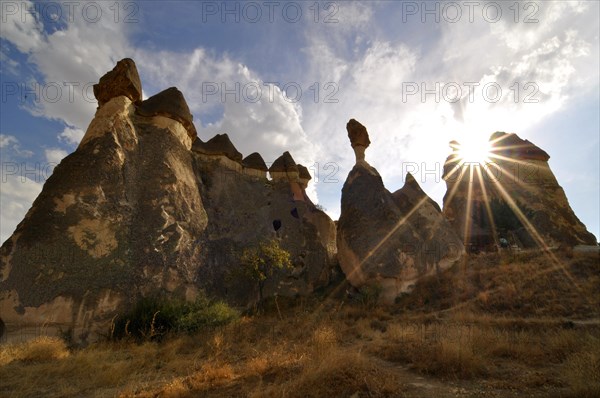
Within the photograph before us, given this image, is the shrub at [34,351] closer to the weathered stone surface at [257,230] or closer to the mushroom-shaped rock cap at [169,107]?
the weathered stone surface at [257,230]

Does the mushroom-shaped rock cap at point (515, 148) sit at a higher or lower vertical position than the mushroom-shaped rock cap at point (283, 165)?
higher

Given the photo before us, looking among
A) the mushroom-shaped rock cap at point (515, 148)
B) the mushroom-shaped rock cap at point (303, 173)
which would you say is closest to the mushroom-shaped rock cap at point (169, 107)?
the mushroom-shaped rock cap at point (303, 173)

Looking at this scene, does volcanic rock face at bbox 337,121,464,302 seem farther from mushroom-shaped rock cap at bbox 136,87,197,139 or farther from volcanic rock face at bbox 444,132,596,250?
mushroom-shaped rock cap at bbox 136,87,197,139

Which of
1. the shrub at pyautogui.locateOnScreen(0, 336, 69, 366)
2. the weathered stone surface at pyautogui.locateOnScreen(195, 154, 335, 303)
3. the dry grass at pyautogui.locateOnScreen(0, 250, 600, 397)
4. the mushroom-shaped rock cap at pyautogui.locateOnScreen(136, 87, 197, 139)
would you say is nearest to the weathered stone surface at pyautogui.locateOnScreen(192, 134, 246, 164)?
the weathered stone surface at pyautogui.locateOnScreen(195, 154, 335, 303)

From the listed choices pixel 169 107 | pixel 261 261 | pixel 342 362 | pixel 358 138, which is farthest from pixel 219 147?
pixel 342 362

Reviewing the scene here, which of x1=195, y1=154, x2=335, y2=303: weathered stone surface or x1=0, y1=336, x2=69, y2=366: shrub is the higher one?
x1=195, y1=154, x2=335, y2=303: weathered stone surface

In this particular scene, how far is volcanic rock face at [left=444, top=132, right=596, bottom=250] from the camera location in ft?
77.6

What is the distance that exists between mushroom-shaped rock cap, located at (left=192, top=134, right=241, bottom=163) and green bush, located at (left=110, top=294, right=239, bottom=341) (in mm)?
9772

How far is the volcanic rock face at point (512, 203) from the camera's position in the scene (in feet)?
77.6

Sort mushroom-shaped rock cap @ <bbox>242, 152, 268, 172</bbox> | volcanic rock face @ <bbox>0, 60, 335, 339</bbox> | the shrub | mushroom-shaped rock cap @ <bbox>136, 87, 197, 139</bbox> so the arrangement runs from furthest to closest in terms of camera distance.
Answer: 1. mushroom-shaped rock cap @ <bbox>242, 152, 268, 172</bbox>
2. mushroom-shaped rock cap @ <bbox>136, 87, 197, 139</bbox>
3. volcanic rock face @ <bbox>0, 60, 335, 339</bbox>
4. the shrub

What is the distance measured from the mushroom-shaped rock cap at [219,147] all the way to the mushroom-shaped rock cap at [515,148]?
886 inches

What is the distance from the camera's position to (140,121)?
1454 centimetres

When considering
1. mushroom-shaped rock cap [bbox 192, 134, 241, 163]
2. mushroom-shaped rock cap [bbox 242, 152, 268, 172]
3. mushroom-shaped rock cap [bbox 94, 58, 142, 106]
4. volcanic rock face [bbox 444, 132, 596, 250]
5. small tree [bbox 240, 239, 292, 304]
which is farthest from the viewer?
volcanic rock face [bbox 444, 132, 596, 250]

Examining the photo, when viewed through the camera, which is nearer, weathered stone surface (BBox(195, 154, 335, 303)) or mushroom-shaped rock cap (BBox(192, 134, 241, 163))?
weathered stone surface (BBox(195, 154, 335, 303))
